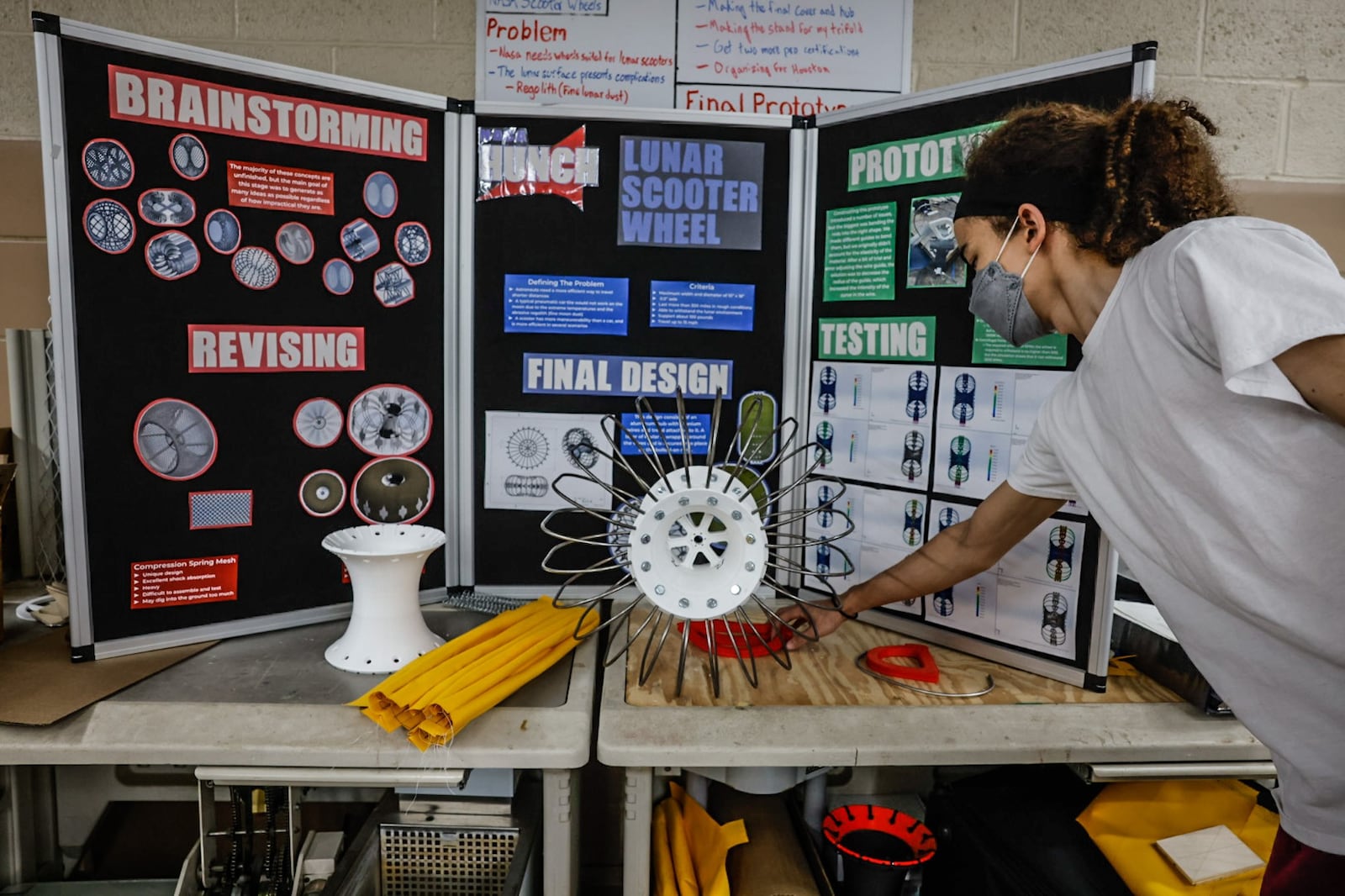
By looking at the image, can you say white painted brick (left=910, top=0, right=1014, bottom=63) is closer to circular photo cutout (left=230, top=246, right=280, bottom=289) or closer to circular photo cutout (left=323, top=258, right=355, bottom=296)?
circular photo cutout (left=323, top=258, right=355, bottom=296)

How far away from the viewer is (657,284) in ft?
5.74

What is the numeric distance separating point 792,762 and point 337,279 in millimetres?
1152

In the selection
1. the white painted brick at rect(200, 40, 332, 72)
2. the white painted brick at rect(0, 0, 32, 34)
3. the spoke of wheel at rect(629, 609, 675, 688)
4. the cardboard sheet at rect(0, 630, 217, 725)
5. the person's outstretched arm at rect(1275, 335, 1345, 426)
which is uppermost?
the white painted brick at rect(0, 0, 32, 34)

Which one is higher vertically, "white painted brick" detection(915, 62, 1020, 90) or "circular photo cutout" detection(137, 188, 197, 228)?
"white painted brick" detection(915, 62, 1020, 90)

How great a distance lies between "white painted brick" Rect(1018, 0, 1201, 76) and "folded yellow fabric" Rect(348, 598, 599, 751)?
168 cm

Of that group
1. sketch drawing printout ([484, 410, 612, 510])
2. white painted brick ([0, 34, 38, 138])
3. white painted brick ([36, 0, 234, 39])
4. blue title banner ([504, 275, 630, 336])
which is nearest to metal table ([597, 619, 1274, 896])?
sketch drawing printout ([484, 410, 612, 510])

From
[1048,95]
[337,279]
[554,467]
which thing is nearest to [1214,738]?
[1048,95]

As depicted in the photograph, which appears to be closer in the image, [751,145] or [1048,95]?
[1048,95]

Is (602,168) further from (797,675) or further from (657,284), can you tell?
(797,675)

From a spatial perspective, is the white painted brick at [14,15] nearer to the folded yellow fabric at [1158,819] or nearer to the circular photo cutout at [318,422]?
the circular photo cutout at [318,422]

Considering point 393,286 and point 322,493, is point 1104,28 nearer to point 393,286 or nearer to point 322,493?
point 393,286

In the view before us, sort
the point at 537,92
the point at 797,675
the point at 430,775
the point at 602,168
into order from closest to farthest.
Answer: the point at 430,775
the point at 797,675
the point at 602,168
the point at 537,92

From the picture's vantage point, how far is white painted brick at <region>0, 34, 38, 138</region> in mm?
1931

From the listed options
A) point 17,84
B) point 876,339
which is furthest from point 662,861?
point 17,84
